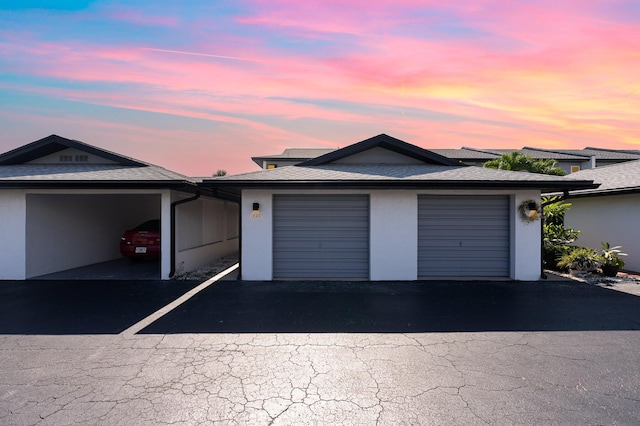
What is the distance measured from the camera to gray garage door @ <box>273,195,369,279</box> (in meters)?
8.84

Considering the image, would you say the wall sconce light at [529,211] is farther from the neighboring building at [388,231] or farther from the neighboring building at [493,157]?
the neighboring building at [493,157]

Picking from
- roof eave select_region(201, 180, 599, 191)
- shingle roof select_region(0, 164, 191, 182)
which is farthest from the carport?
roof eave select_region(201, 180, 599, 191)

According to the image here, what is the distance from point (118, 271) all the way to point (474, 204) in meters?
→ 10.8

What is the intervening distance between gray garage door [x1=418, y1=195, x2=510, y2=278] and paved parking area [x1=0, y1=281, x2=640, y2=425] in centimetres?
266

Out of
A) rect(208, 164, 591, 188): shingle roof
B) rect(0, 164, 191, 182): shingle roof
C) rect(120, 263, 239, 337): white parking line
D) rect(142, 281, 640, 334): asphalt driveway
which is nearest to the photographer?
rect(120, 263, 239, 337): white parking line

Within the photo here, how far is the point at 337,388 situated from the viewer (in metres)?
3.30

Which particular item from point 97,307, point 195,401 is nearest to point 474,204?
point 195,401

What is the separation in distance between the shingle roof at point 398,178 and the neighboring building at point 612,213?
340cm

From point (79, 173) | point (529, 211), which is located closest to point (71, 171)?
point (79, 173)

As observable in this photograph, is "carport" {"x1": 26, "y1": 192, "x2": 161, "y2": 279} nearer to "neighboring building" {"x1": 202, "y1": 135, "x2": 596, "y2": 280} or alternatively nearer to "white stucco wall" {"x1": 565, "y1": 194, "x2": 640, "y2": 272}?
"neighboring building" {"x1": 202, "y1": 135, "x2": 596, "y2": 280}

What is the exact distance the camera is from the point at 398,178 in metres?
8.26

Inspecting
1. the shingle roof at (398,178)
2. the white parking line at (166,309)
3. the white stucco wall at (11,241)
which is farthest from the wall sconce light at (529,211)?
the white stucco wall at (11,241)

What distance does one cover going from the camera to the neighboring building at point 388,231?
857 cm

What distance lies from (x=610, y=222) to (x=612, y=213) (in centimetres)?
31
